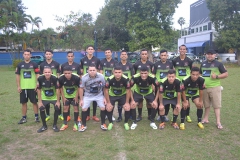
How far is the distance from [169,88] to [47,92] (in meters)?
2.97

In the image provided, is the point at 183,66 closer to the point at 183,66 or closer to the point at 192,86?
the point at 183,66

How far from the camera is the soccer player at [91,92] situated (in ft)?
18.2

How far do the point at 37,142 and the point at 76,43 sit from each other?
109 ft

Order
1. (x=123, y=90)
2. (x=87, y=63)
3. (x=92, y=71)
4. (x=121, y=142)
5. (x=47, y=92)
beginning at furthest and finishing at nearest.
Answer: (x=87, y=63)
(x=123, y=90)
(x=47, y=92)
(x=92, y=71)
(x=121, y=142)

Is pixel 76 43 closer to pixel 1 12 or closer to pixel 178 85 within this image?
pixel 1 12

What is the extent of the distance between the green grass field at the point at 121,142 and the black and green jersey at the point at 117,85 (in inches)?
32.8

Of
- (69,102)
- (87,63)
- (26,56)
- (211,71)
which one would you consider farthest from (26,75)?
(211,71)

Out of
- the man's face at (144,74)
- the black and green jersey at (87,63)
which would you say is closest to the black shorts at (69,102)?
the black and green jersey at (87,63)

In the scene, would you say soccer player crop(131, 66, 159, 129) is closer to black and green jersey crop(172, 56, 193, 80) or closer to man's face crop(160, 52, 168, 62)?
man's face crop(160, 52, 168, 62)

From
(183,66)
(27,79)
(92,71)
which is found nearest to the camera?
(92,71)

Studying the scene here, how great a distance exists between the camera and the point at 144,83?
5785 millimetres

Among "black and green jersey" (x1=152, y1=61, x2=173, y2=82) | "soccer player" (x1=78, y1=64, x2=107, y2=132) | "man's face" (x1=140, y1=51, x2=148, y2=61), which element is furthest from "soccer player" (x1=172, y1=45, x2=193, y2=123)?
"soccer player" (x1=78, y1=64, x2=107, y2=132)

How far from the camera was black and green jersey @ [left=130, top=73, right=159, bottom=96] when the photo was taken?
5.71 meters

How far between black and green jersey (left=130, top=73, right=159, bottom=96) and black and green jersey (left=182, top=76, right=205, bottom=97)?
70cm
